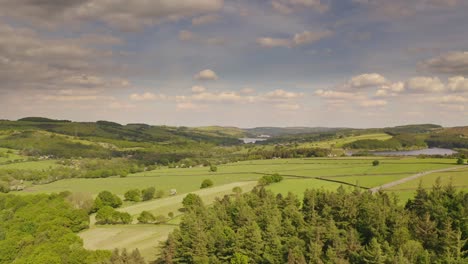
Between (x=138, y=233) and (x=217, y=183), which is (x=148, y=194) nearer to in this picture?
(x=217, y=183)

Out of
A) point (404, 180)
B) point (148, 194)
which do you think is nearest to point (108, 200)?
point (148, 194)

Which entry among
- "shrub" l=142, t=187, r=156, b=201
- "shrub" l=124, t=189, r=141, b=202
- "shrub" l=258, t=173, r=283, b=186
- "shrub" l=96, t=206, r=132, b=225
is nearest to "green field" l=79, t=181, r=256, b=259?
"shrub" l=96, t=206, r=132, b=225

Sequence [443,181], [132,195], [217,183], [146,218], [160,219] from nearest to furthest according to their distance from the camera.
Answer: [160,219], [146,218], [443,181], [132,195], [217,183]

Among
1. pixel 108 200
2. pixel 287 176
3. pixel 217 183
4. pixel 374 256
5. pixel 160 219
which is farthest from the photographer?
pixel 217 183

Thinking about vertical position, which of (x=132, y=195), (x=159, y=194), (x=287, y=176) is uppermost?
(x=287, y=176)

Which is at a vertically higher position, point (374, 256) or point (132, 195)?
point (374, 256)

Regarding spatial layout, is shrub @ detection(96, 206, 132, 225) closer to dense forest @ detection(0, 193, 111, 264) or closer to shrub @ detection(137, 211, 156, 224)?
shrub @ detection(137, 211, 156, 224)

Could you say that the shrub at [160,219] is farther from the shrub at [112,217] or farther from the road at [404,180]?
the road at [404,180]

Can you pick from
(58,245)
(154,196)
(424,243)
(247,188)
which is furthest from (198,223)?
(154,196)

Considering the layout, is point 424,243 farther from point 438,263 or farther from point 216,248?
point 216,248
